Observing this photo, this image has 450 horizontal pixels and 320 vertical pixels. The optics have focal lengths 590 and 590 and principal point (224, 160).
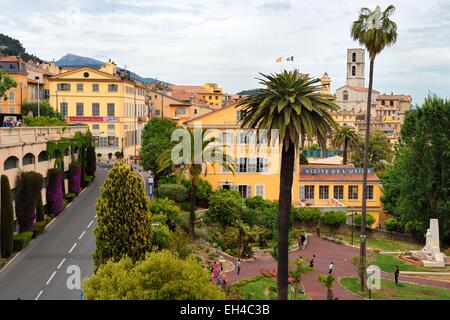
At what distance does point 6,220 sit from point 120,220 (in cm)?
1107

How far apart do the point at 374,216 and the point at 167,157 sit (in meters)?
26.3

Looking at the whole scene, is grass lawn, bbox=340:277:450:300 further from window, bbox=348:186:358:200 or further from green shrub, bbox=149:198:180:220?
window, bbox=348:186:358:200

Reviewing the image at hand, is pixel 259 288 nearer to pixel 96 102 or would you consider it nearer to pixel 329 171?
pixel 329 171

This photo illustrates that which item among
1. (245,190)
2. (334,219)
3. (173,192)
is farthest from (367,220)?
(173,192)

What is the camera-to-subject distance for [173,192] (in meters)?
A: 51.9

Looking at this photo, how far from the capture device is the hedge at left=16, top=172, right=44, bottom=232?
41.3 meters

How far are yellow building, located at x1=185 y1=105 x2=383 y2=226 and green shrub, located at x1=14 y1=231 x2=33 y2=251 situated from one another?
22.8m

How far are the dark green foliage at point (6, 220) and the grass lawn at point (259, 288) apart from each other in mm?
14996

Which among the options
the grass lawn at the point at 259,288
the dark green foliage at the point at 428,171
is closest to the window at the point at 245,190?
the dark green foliage at the point at 428,171

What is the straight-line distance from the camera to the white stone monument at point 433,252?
45.3m

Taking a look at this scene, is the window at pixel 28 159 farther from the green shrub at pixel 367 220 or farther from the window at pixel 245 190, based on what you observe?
the green shrub at pixel 367 220
